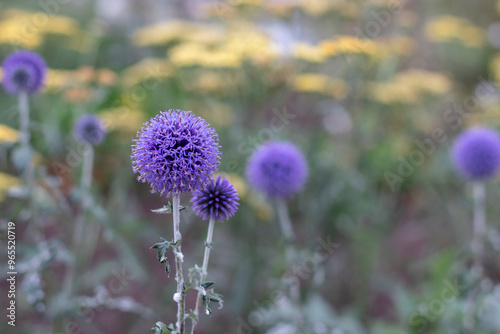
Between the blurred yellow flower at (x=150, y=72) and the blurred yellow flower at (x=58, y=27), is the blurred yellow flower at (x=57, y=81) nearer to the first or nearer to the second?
the blurred yellow flower at (x=150, y=72)

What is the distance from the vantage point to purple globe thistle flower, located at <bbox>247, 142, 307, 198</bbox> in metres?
2.71

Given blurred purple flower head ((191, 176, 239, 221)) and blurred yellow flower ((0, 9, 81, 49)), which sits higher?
blurred yellow flower ((0, 9, 81, 49))

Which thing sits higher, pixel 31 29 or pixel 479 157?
pixel 31 29

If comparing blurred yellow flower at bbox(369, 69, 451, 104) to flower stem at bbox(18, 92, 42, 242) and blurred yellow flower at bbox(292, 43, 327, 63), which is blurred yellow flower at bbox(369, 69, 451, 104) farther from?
flower stem at bbox(18, 92, 42, 242)

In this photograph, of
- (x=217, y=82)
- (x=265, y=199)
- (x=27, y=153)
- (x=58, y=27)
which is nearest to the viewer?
(x=27, y=153)

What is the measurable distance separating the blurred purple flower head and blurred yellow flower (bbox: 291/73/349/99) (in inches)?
86.3

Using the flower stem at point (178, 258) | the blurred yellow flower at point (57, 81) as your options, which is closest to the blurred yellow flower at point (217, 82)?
the blurred yellow flower at point (57, 81)

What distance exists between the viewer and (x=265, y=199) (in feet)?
10.7

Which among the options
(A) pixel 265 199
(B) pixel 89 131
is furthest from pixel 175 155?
(A) pixel 265 199

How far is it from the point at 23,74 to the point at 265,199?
166 centimetres

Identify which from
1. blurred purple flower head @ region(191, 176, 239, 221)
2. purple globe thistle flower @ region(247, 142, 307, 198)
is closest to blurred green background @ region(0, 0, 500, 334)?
purple globe thistle flower @ region(247, 142, 307, 198)

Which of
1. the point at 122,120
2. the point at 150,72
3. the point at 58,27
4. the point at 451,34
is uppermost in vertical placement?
the point at 451,34

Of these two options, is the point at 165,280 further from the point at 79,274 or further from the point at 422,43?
the point at 422,43

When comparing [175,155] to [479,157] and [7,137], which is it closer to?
[7,137]
